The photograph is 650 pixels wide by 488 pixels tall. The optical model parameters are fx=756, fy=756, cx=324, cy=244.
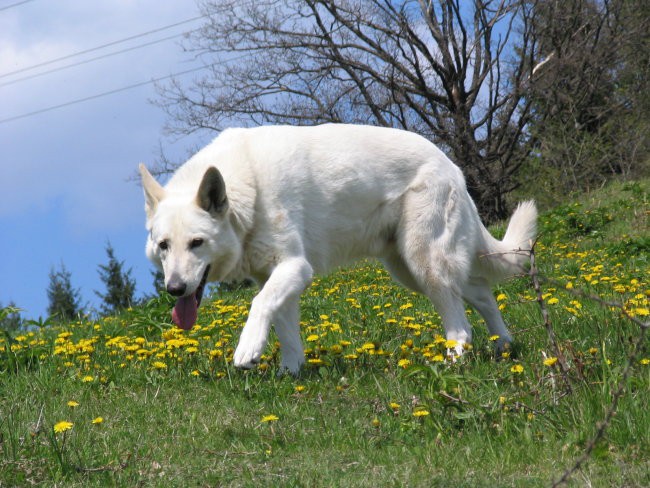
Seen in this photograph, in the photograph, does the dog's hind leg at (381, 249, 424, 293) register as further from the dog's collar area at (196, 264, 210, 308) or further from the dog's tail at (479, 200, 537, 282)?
the dog's collar area at (196, 264, 210, 308)

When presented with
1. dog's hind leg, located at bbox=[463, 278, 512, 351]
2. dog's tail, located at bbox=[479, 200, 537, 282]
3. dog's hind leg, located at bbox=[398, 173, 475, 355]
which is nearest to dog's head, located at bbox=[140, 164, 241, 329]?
dog's hind leg, located at bbox=[398, 173, 475, 355]

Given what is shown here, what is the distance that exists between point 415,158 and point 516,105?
19274 mm

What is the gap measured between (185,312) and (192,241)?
439mm

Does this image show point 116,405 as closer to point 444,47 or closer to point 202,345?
point 202,345

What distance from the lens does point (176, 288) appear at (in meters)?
4.37

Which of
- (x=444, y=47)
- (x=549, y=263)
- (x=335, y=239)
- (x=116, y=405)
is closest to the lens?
(x=116, y=405)

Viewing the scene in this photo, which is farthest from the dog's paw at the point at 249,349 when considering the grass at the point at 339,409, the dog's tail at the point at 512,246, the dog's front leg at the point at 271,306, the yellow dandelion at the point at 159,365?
the dog's tail at the point at 512,246

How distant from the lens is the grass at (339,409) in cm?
302

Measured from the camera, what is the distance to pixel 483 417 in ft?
11.1

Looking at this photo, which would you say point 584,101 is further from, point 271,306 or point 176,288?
point 176,288

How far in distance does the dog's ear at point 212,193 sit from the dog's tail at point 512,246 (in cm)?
204

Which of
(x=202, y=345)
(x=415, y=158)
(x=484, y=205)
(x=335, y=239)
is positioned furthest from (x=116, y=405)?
(x=484, y=205)

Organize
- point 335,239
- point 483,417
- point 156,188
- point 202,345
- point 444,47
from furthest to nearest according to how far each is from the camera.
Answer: point 444,47 < point 202,345 < point 335,239 < point 156,188 < point 483,417

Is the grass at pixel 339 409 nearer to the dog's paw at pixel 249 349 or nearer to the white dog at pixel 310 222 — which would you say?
the dog's paw at pixel 249 349
